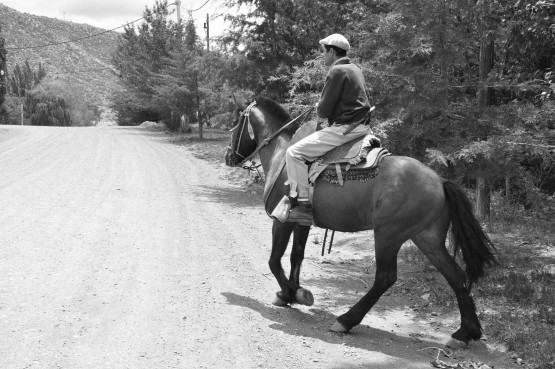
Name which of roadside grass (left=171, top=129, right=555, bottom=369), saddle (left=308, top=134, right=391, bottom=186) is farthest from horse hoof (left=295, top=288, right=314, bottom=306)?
roadside grass (left=171, top=129, right=555, bottom=369)

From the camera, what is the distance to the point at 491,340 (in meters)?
5.82

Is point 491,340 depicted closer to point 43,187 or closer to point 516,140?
point 516,140

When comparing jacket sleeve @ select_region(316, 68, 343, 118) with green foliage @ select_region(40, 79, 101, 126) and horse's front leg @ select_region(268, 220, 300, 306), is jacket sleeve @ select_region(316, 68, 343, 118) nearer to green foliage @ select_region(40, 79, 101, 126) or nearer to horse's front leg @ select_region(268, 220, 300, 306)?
horse's front leg @ select_region(268, 220, 300, 306)

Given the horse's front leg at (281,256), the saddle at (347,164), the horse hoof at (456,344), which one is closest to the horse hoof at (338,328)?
the horse's front leg at (281,256)

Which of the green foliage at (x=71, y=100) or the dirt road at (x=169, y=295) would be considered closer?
the dirt road at (x=169, y=295)

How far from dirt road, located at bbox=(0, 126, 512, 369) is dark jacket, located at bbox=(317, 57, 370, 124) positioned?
242 cm

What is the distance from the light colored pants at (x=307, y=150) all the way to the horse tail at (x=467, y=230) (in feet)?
3.91

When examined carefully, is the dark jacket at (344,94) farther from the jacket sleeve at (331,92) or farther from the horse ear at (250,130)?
the horse ear at (250,130)

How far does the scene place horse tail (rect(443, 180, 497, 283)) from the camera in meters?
5.62

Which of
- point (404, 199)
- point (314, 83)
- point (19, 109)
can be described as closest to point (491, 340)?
point (404, 199)

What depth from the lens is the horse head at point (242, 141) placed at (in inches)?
284

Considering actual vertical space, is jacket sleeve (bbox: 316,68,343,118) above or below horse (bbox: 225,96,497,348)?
above

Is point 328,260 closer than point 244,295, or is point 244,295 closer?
point 244,295

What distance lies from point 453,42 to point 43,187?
410 inches
